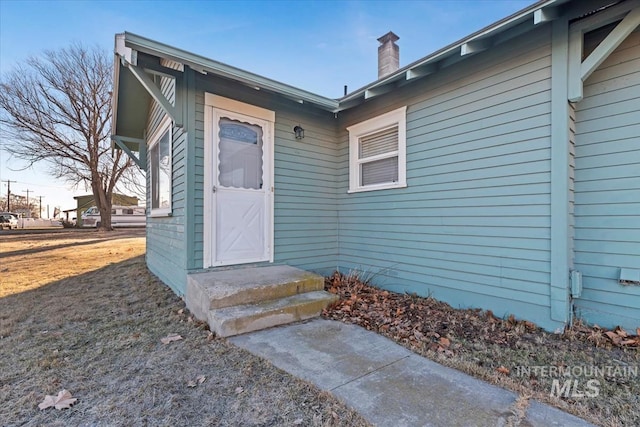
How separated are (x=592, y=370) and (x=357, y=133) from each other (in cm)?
400

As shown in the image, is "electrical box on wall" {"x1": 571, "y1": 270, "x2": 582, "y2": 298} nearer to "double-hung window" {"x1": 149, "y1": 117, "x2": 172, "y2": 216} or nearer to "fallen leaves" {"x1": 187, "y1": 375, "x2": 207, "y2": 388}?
"fallen leaves" {"x1": 187, "y1": 375, "x2": 207, "y2": 388}

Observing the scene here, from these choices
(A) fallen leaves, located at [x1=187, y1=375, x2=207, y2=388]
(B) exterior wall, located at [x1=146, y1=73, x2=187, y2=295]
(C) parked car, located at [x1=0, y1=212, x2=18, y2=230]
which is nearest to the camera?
(A) fallen leaves, located at [x1=187, y1=375, x2=207, y2=388]

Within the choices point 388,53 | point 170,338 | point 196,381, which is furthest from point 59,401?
point 388,53

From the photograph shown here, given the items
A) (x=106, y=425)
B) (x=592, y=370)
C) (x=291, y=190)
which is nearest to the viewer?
(x=106, y=425)

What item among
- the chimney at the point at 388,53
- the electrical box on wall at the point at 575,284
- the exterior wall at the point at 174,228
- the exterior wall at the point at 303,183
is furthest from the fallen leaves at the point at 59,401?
the chimney at the point at 388,53

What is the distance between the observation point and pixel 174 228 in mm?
4293

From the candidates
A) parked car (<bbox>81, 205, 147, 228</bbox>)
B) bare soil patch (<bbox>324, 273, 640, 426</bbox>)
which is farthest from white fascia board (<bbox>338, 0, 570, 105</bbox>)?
parked car (<bbox>81, 205, 147, 228</bbox>)

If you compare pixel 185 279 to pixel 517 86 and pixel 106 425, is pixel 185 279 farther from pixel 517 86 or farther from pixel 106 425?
pixel 517 86

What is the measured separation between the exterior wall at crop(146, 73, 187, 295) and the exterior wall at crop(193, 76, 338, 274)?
89cm

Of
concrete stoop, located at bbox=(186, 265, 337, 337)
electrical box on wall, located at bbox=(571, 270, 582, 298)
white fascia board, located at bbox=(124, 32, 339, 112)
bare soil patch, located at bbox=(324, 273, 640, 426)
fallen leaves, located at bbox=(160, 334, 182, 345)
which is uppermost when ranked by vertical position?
white fascia board, located at bbox=(124, 32, 339, 112)

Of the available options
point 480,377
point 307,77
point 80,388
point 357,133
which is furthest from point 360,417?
point 307,77

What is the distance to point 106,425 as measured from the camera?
1.61 m

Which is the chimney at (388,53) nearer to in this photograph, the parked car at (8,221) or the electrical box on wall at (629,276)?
the electrical box on wall at (629,276)

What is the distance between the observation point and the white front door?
3.96m
